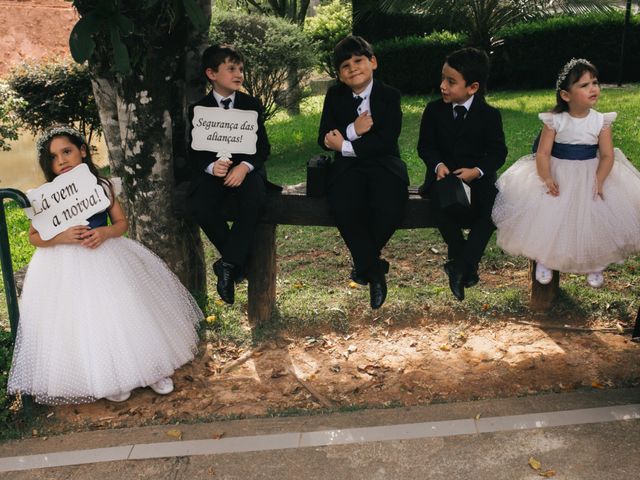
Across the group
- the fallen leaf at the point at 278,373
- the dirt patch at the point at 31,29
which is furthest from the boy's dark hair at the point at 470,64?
the dirt patch at the point at 31,29

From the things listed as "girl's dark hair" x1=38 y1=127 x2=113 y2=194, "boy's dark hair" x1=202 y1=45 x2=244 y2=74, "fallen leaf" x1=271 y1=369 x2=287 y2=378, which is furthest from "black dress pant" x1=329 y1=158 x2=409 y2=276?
"girl's dark hair" x1=38 y1=127 x2=113 y2=194

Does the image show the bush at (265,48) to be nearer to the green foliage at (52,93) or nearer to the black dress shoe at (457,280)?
the green foliage at (52,93)

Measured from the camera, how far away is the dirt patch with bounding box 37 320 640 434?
3693mm

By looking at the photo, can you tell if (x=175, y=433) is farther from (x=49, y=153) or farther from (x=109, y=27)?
(x=109, y=27)

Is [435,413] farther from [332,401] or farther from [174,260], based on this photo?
[174,260]

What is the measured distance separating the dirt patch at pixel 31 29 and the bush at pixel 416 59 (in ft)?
31.2

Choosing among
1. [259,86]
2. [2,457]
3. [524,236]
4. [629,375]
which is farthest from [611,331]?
[259,86]

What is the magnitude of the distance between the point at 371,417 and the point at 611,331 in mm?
1813

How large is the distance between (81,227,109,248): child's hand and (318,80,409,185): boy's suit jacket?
1.34 meters

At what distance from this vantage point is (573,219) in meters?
4.00

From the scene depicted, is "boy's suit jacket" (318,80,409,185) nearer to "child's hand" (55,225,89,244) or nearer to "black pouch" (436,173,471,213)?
"black pouch" (436,173,471,213)

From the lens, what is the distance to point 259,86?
411 inches

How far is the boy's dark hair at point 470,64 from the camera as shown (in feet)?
12.9

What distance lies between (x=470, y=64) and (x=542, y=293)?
5.24 feet
